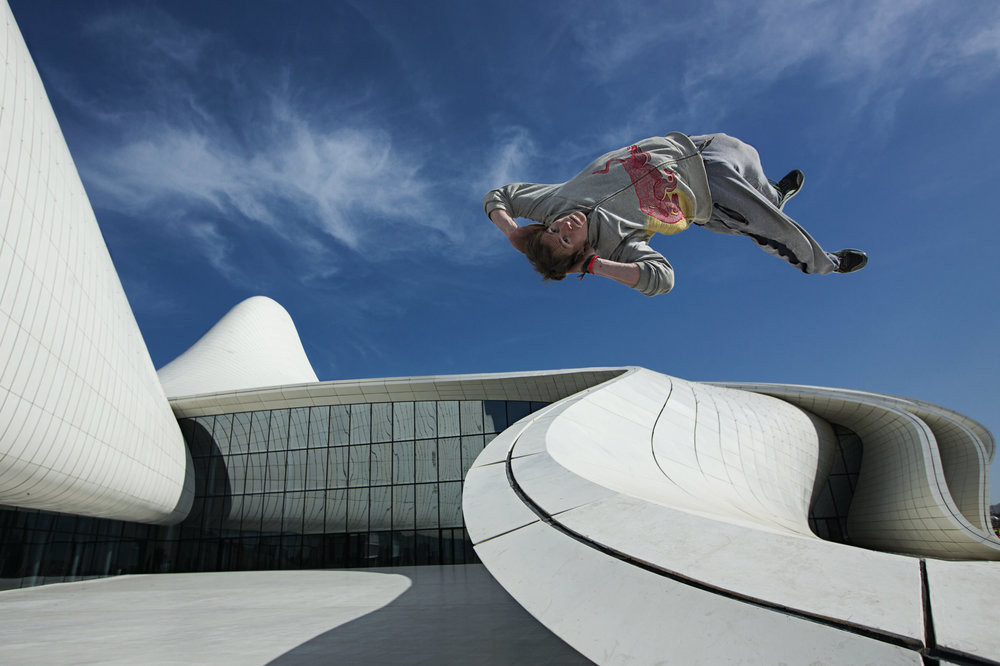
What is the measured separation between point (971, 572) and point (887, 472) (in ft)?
65.9

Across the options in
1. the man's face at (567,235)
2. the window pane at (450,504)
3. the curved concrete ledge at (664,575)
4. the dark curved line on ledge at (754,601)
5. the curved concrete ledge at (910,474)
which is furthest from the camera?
the window pane at (450,504)

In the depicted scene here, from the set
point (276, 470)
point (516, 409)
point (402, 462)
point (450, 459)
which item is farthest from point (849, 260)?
point (276, 470)

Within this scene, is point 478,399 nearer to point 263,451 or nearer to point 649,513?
point 263,451

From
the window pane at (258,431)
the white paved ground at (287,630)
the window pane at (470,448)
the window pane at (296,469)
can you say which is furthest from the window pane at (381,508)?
the white paved ground at (287,630)

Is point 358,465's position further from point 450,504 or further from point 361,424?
point 450,504

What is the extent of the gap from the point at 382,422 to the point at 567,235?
16.0 m

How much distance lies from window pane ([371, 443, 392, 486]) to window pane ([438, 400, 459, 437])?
Result: 1.88 meters

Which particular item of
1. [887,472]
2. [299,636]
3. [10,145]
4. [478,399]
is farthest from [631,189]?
[887,472]

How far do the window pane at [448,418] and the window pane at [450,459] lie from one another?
0.67 feet

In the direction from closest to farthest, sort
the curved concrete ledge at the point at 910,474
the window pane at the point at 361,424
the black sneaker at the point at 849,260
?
1. the black sneaker at the point at 849,260
2. the curved concrete ledge at the point at 910,474
3. the window pane at the point at 361,424

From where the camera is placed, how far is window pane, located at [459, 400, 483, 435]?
64.0 ft

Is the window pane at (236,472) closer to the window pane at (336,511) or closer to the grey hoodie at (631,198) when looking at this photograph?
the window pane at (336,511)

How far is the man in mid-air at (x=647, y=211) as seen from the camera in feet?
17.1

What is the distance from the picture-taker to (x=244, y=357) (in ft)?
89.9
